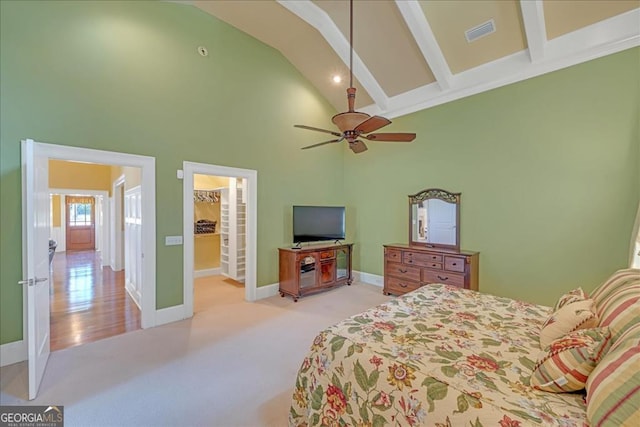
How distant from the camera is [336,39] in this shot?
4.46 m

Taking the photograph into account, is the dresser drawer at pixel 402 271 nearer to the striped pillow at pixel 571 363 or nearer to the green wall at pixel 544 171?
the green wall at pixel 544 171

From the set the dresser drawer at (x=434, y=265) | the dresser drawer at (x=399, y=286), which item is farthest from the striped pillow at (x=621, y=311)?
the dresser drawer at (x=399, y=286)

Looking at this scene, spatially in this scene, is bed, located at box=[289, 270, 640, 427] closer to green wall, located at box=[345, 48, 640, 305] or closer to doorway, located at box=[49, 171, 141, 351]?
green wall, located at box=[345, 48, 640, 305]

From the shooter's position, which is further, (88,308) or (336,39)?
(336,39)

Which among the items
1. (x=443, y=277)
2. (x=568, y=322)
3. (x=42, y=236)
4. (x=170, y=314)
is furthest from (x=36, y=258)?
(x=443, y=277)

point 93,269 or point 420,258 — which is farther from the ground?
point 420,258

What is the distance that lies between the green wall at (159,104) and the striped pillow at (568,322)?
3984 mm

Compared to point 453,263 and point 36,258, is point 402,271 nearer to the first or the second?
point 453,263

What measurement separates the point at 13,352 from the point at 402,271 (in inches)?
195

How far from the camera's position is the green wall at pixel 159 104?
276 cm

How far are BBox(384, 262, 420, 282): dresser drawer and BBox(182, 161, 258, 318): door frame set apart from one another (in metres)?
2.37

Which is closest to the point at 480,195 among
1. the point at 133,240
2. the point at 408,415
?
the point at 408,415
